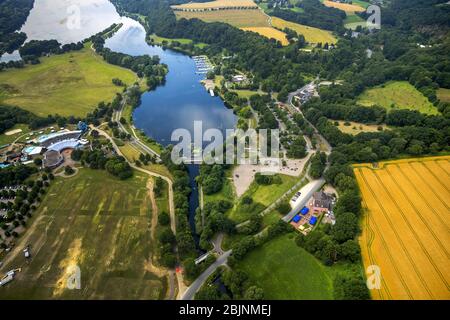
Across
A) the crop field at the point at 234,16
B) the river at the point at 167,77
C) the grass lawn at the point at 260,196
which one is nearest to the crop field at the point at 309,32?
the crop field at the point at 234,16

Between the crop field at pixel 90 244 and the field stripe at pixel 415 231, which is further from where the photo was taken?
the field stripe at pixel 415 231

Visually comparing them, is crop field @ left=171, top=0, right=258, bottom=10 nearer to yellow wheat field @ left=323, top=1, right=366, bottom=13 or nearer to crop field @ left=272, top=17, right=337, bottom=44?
crop field @ left=272, top=17, right=337, bottom=44

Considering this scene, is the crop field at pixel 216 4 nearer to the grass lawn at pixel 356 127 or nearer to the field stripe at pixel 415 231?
the grass lawn at pixel 356 127

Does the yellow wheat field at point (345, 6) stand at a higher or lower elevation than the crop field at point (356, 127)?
higher

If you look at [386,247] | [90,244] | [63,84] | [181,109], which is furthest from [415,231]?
[63,84]

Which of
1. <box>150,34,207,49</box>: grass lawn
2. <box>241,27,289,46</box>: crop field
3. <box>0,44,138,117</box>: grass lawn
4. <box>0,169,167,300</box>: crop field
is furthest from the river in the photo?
<box>241,27,289,46</box>: crop field

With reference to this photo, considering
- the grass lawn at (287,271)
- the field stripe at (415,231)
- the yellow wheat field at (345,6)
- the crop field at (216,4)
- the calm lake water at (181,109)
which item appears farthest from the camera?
the crop field at (216,4)

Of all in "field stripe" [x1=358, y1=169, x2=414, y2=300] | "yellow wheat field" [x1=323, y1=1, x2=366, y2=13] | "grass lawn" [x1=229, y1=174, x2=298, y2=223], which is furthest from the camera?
"yellow wheat field" [x1=323, y1=1, x2=366, y2=13]
